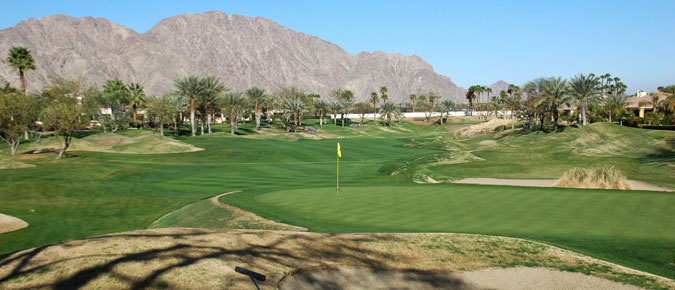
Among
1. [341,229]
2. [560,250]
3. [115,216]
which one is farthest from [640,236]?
[115,216]

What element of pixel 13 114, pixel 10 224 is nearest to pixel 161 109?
pixel 13 114

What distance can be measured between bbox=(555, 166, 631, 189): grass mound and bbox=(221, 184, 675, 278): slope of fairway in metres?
4.69

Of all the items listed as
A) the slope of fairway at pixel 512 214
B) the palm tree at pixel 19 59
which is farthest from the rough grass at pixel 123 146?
the slope of fairway at pixel 512 214

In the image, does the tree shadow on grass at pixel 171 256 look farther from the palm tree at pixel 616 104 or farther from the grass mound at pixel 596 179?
the palm tree at pixel 616 104

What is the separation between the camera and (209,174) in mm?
39031

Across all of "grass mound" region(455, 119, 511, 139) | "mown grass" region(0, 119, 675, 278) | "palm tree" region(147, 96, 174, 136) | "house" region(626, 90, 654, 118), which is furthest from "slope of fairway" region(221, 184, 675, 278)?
"house" region(626, 90, 654, 118)

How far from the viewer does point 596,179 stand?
26828 millimetres

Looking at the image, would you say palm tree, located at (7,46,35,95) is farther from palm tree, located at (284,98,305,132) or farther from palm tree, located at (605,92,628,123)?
palm tree, located at (605,92,628,123)

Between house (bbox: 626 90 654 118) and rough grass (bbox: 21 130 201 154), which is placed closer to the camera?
Answer: rough grass (bbox: 21 130 201 154)

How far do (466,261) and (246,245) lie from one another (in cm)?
540

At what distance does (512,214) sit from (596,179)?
13413 mm

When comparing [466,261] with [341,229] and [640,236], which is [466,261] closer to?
[341,229]

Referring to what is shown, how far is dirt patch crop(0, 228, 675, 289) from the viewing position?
25.4 ft

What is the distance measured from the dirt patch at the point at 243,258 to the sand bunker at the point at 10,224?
Result: 1012 cm
